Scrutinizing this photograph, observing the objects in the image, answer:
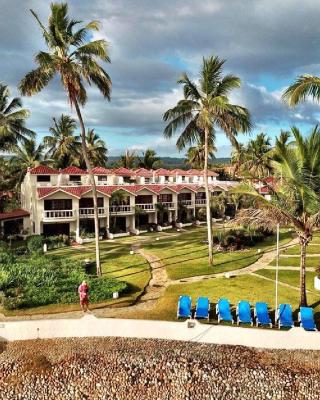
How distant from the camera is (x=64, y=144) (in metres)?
59.0

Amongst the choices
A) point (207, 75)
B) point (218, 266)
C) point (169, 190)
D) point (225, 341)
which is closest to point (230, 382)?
point (225, 341)

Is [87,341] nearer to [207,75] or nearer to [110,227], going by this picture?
[207,75]

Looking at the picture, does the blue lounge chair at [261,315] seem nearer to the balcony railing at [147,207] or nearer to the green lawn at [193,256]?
the green lawn at [193,256]

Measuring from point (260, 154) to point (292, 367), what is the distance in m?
42.5

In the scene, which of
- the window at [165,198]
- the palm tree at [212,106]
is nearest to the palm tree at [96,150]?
the window at [165,198]

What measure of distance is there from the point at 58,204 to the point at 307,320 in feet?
103

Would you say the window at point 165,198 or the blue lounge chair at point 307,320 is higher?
the window at point 165,198

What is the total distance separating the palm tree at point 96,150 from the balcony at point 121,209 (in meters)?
22.2

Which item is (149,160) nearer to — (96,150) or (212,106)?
(96,150)

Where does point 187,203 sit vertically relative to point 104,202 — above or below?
below

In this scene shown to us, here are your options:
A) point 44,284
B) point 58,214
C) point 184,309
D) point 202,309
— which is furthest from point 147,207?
point 202,309

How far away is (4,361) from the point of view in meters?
14.0

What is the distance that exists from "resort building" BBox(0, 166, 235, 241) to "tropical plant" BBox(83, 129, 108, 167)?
13.6 metres

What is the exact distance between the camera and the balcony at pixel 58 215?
3973 centimetres
